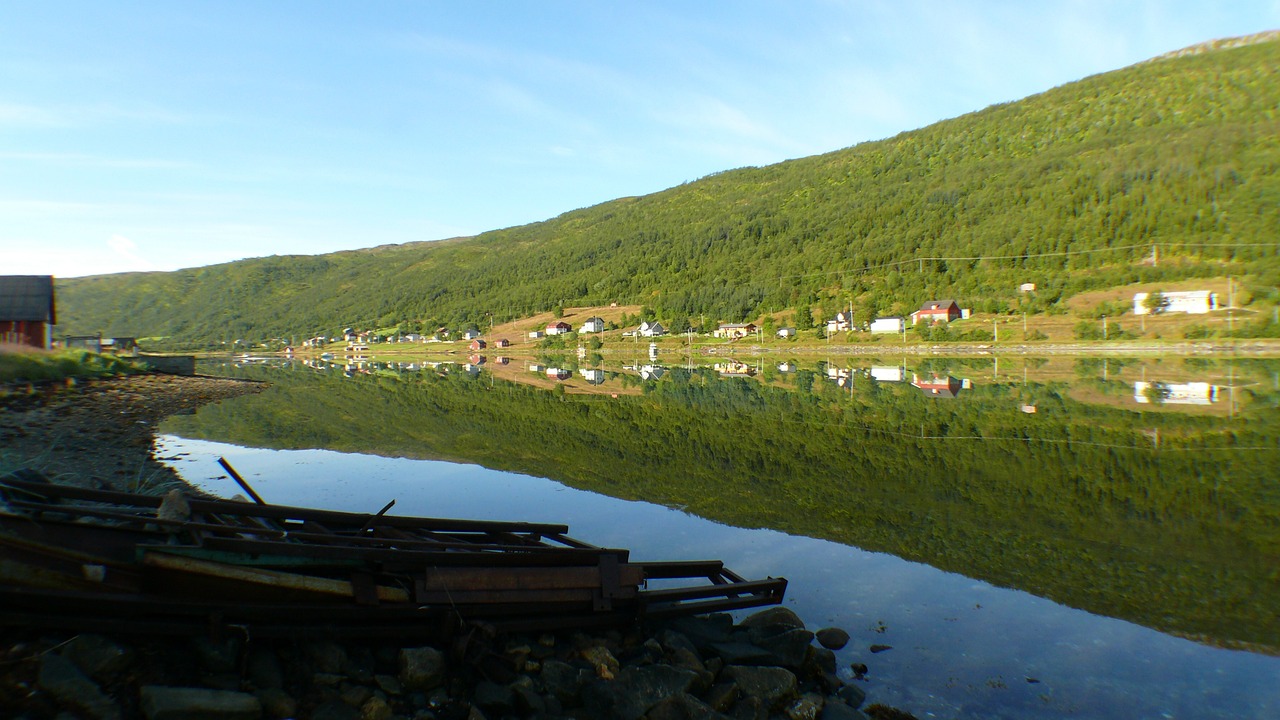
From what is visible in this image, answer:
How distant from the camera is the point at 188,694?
14.2 feet

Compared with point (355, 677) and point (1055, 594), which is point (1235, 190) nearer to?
point (1055, 594)

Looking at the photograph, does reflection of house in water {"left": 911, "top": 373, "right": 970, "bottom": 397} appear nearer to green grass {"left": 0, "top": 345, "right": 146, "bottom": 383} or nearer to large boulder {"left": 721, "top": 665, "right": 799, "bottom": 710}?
large boulder {"left": 721, "top": 665, "right": 799, "bottom": 710}

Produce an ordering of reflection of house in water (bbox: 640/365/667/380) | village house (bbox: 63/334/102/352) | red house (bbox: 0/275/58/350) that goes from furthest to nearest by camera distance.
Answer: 1. reflection of house in water (bbox: 640/365/667/380)
2. village house (bbox: 63/334/102/352)
3. red house (bbox: 0/275/58/350)

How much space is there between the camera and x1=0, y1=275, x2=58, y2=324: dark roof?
34.2 meters

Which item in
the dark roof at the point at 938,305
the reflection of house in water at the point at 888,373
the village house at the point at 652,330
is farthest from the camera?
the village house at the point at 652,330

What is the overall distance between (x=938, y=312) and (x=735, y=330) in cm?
2859

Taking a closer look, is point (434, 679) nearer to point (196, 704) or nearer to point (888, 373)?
point (196, 704)

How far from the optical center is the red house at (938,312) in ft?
290

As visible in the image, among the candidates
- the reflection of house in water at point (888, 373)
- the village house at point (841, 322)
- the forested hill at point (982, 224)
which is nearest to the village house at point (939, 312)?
the forested hill at point (982, 224)

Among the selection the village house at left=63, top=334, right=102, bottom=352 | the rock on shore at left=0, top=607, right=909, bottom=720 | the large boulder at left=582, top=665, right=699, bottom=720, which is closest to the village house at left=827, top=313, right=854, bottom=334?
the village house at left=63, top=334, right=102, bottom=352

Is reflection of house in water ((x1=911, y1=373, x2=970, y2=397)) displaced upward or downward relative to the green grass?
downward

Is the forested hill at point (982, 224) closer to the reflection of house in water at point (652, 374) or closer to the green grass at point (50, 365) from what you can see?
the reflection of house in water at point (652, 374)

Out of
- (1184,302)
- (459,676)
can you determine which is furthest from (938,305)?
(459,676)

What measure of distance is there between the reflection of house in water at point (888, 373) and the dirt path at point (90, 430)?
34557 millimetres
